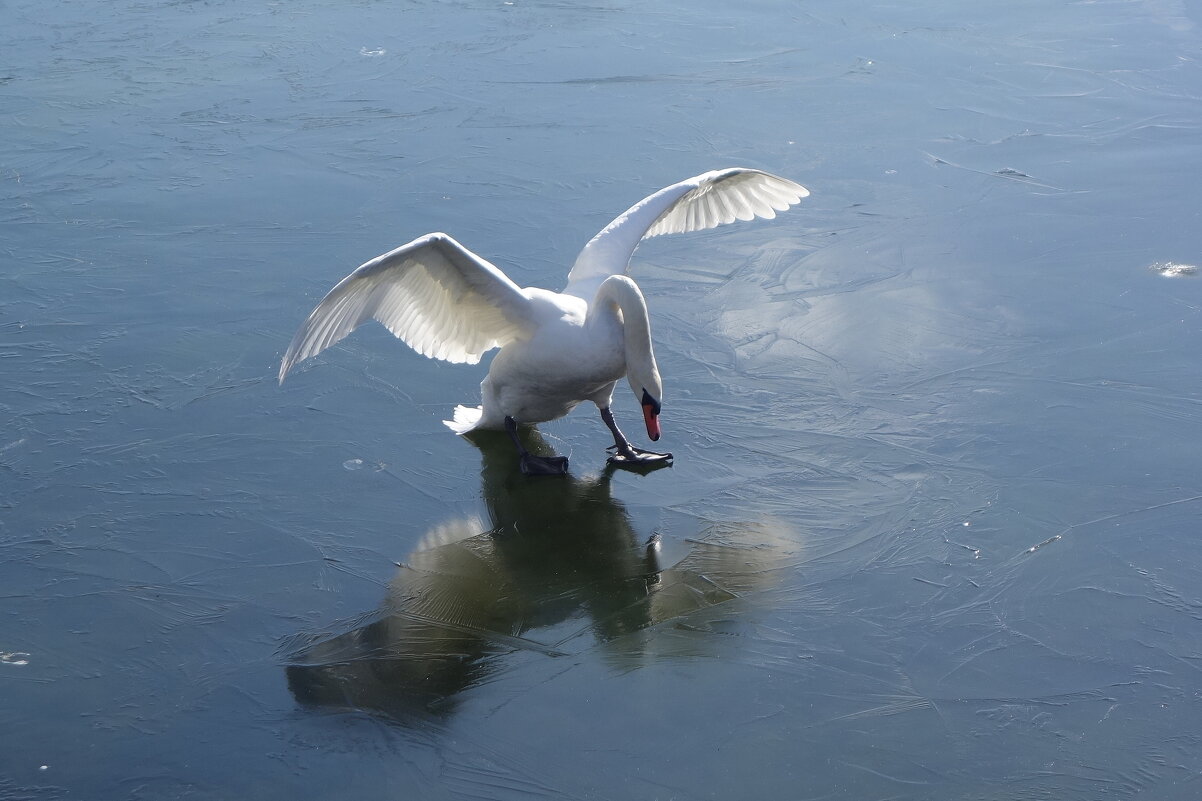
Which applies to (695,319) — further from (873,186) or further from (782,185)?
(873,186)

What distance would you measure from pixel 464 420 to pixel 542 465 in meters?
0.45

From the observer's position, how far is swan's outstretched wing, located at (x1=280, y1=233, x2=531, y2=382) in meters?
4.68

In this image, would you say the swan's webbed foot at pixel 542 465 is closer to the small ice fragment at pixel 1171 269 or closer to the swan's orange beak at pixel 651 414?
the swan's orange beak at pixel 651 414

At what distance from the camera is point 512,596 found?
164 inches

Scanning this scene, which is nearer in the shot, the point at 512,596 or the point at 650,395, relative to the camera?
the point at 512,596

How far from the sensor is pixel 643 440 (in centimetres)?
518

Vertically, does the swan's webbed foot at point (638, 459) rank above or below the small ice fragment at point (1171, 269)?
below

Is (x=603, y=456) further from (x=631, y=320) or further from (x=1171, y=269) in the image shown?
(x=1171, y=269)

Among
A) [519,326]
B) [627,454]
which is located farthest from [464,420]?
[627,454]

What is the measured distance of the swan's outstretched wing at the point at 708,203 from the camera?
18.1ft

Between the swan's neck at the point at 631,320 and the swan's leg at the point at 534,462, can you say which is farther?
the swan's leg at the point at 534,462

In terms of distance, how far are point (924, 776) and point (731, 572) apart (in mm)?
1093

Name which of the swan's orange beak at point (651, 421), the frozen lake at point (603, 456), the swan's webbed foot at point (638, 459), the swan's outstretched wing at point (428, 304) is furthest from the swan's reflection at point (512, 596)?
the swan's outstretched wing at point (428, 304)

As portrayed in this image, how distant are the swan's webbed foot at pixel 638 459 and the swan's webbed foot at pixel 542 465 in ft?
0.65
